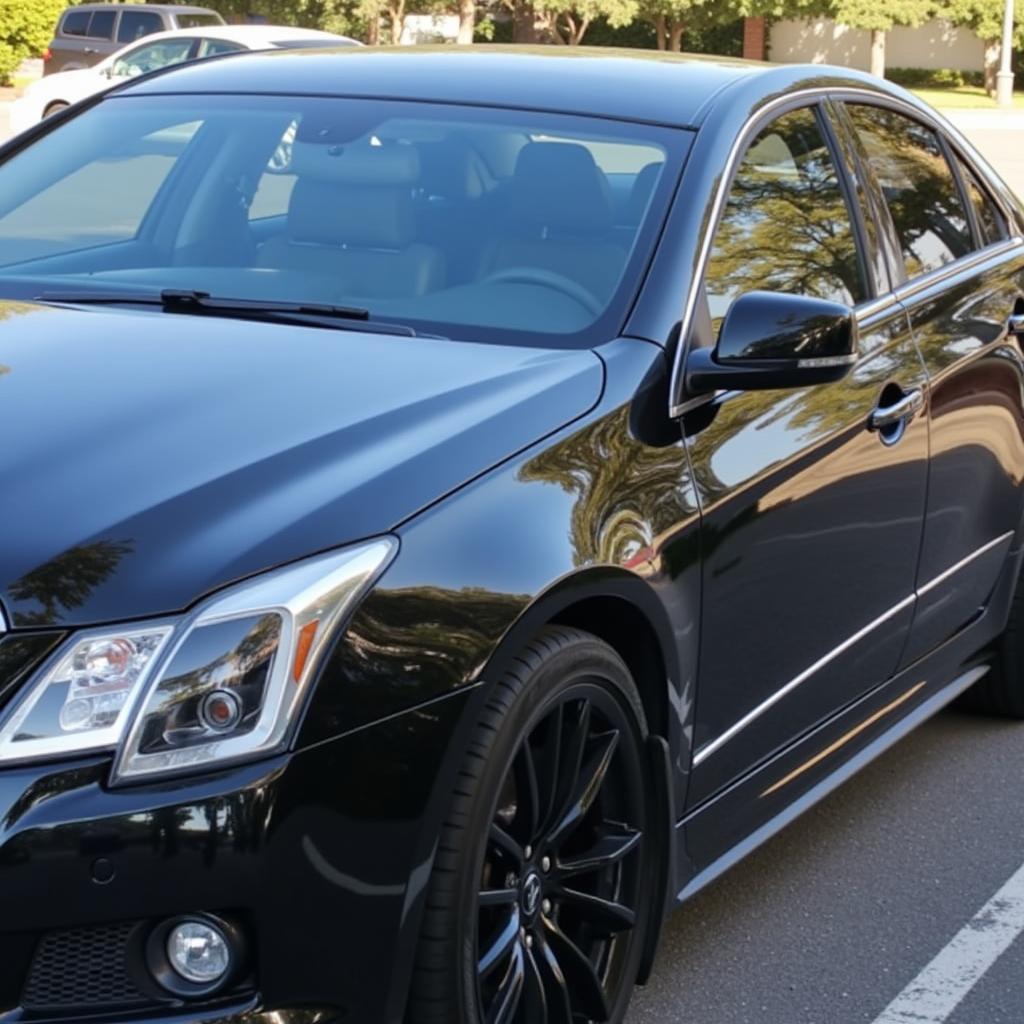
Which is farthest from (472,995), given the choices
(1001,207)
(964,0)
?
(964,0)

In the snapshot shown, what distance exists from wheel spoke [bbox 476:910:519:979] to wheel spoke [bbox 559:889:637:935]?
6.6 inches

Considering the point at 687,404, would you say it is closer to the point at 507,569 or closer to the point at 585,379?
the point at 585,379

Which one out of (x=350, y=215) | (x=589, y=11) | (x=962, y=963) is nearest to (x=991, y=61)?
(x=589, y=11)

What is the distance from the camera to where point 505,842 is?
2967mm

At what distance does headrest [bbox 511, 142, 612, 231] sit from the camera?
3.94 metres

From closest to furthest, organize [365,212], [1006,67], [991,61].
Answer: [365,212]
[1006,67]
[991,61]

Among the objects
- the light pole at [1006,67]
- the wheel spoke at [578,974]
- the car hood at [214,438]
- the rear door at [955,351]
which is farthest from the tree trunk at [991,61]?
the wheel spoke at [578,974]

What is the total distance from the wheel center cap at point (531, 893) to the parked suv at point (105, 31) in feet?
99.0

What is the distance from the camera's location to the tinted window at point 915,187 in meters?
4.74

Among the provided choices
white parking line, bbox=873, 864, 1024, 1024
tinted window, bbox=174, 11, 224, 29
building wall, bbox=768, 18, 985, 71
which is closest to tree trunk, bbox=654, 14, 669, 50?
building wall, bbox=768, 18, 985, 71

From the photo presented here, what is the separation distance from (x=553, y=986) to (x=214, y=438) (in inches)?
40.0

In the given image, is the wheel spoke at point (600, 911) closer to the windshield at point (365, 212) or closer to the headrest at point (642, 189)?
the windshield at point (365, 212)

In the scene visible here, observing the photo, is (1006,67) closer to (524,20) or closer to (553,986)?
(524,20)

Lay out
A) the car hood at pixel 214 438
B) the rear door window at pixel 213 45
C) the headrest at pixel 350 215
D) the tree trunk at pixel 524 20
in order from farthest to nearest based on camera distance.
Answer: the tree trunk at pixel 524 20
the rear door window at pixel 213 45
the headrest at pixel 350 215
the car hood at pixel 214 438
